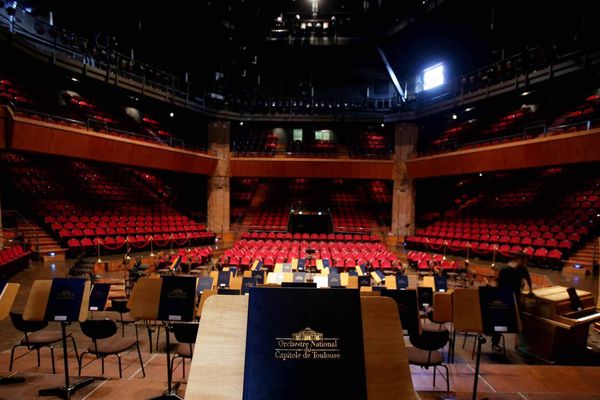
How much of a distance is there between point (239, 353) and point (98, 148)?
498 inches

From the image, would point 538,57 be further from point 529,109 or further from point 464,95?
point 529,109

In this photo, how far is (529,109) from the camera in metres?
14.9

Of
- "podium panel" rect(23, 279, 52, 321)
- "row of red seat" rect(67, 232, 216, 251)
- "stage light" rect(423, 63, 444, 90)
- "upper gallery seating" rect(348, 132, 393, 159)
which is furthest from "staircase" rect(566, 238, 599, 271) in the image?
"row of red seat" rect(67, 232, 216, 251)

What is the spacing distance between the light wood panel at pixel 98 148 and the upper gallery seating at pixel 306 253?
5072mm

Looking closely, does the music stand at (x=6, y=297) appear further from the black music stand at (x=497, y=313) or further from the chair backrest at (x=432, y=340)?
the black music stand at (x=497, y=313)

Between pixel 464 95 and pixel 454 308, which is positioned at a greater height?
pixel 464 95

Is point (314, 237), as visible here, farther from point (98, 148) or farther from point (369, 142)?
point (369, 142)

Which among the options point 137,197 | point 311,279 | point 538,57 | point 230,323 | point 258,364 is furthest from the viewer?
point 137,197

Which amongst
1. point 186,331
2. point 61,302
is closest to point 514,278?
point 186,331

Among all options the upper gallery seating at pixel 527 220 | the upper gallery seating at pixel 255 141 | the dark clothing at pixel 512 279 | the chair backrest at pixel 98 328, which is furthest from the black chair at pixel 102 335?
the upper gallery seating at pixel 255 141

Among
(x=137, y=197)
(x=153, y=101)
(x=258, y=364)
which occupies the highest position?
(x=153, y=101)

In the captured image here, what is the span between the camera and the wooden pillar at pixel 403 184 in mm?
15328

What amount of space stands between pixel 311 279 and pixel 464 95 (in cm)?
1099

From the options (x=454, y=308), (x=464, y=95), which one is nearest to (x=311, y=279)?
(x=454, y=308)
